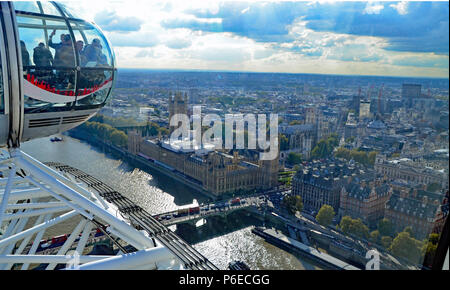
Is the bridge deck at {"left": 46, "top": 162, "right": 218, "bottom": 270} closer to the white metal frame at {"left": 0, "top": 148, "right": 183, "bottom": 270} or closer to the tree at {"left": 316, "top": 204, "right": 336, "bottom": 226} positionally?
the white metal frame at {"left": 0, "top": 148, "right": 183, "bottom": 270}

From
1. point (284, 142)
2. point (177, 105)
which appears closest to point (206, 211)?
point (284, 142)

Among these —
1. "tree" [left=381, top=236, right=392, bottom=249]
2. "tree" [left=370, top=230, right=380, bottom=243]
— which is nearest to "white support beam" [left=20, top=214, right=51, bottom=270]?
"tree" [left=381, top=236, right=392, bottom=249]

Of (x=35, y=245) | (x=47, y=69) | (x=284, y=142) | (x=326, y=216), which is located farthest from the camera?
(x=284, y=142)

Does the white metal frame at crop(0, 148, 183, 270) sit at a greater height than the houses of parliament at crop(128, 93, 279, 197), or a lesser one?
greater

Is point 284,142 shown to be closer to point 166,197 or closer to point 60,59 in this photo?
point 166,197

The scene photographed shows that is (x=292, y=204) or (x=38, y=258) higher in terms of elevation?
(x=38, y=258)
